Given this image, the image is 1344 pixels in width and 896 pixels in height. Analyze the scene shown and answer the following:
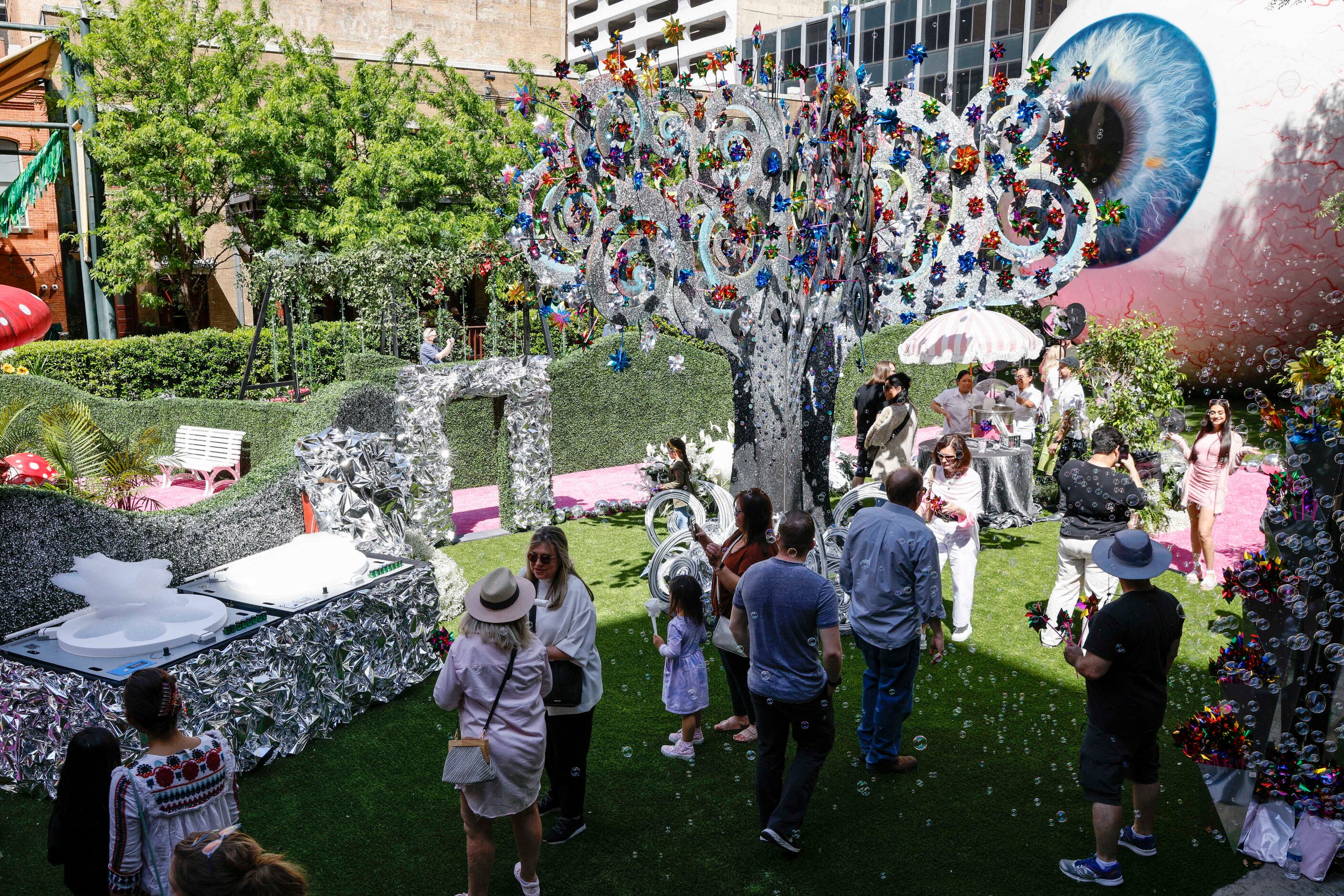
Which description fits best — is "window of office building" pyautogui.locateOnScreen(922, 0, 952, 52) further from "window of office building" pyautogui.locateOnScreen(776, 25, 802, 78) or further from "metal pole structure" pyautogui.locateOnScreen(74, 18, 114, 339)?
"metal pole structure" pyautogui.locateOnScreen(74, 18, 114, 339)

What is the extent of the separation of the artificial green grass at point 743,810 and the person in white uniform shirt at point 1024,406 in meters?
4.98

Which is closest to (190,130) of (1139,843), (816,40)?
(1139,843)

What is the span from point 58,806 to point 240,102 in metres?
20.1

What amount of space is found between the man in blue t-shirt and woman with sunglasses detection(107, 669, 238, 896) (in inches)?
87.0

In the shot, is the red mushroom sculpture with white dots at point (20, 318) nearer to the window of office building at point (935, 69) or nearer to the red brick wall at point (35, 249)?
the red brick wall at point (35, 249)

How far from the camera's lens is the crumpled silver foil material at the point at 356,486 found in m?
7.45

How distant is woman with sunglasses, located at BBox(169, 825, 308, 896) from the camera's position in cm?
276

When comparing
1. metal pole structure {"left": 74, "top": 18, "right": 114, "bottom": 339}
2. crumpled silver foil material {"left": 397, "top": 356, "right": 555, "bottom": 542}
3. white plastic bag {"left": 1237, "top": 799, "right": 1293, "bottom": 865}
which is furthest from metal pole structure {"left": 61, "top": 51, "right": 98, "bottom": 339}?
white plastic bag {"left": 1237, "top": 799, "right": 1293, "bottom": 865}

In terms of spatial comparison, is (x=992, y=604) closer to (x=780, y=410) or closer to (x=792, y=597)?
(x=780, y=410)

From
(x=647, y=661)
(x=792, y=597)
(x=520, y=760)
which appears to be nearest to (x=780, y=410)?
(x=647, y=661)

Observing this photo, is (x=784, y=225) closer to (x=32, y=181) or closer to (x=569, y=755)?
(x=569, y=755)

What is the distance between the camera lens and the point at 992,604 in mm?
8148

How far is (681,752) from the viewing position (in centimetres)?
559

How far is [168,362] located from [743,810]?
15762mm
